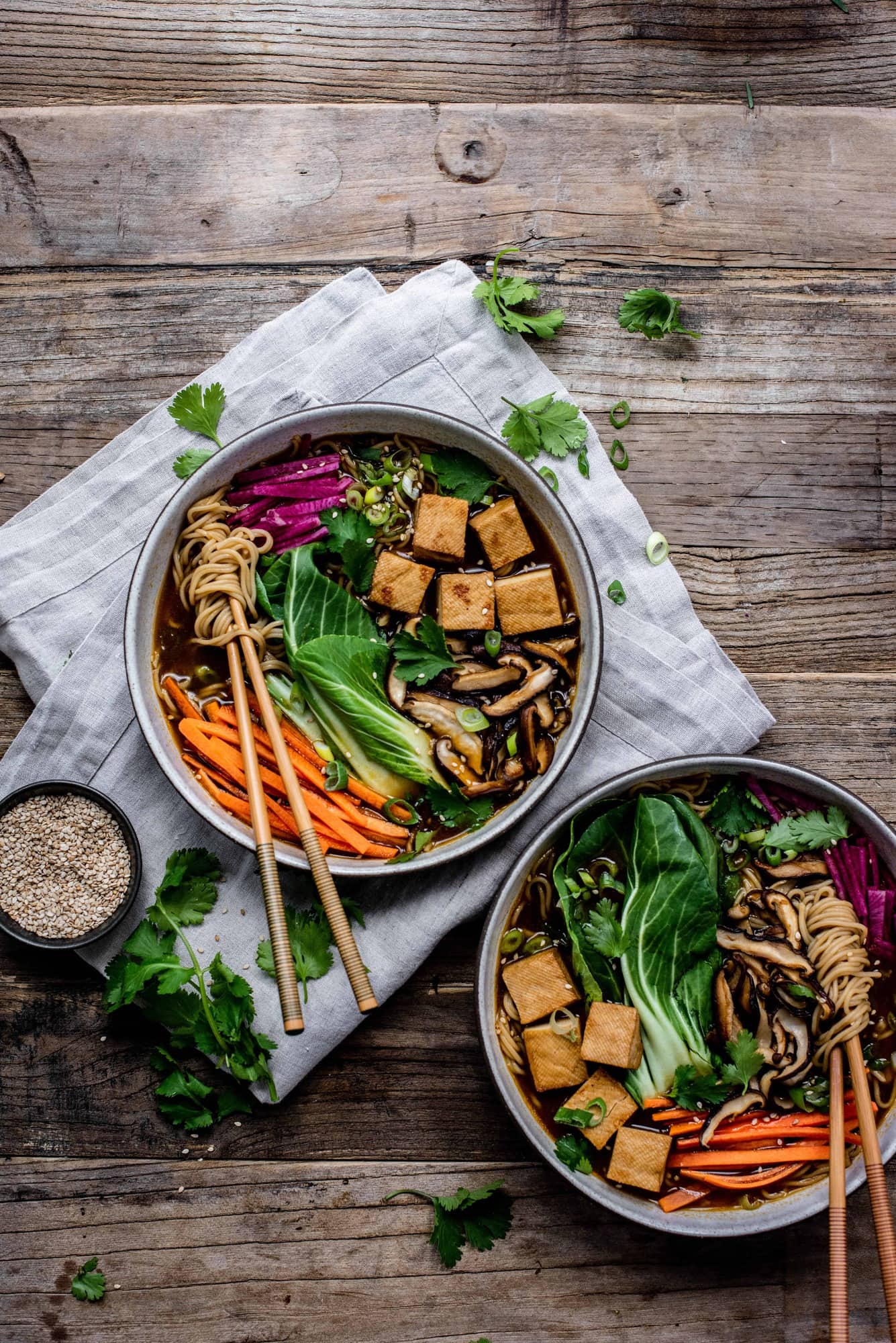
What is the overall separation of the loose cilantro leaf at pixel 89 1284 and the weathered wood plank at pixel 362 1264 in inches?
1.3

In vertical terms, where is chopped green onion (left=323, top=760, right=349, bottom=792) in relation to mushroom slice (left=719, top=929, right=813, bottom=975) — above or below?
above

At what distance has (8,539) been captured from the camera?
10.4 feet

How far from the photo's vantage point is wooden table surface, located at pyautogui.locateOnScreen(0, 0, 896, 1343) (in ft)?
10.5

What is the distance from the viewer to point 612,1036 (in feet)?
9.41

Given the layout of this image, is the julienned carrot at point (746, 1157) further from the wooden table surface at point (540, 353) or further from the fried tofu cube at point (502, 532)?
the fried tofu cube at point (502, 532)

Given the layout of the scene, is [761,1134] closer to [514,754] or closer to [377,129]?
[514,754]

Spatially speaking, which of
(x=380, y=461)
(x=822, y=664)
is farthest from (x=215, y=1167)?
(x=822, y=664)

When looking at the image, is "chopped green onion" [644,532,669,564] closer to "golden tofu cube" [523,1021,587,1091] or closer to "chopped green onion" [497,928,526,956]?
"chopped green onion" [497,928,526,956]

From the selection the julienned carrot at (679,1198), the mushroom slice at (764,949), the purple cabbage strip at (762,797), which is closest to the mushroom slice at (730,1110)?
the julienned carrot at (679,1198)

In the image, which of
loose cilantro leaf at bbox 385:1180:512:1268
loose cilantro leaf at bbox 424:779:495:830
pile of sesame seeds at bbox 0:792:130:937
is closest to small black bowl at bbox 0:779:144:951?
pile of sesame seeds at bbox 0:792:130:937

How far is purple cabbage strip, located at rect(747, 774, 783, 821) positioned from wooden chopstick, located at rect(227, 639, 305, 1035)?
1437 mm

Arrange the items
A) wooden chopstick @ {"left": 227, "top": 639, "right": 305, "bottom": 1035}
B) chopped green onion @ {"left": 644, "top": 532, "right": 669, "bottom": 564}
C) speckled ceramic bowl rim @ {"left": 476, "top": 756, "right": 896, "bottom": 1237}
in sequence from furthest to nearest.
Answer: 1. chopped green onion @ {"left": 644, "top": 532, "right": 669, "bottom": 564}
2. speckled ceramic bowl rim @ {"left": 476, "top": 756, "right": 896, "bottom": 1237}
3. wooden chopstick @ {"left": 227, "top": 639, "right": 305, "bottom": 1035}

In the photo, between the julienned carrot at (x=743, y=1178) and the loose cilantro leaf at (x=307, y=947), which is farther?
the loose cilantro leaf at (x=307, y=947)

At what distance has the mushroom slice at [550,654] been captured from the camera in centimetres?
298
